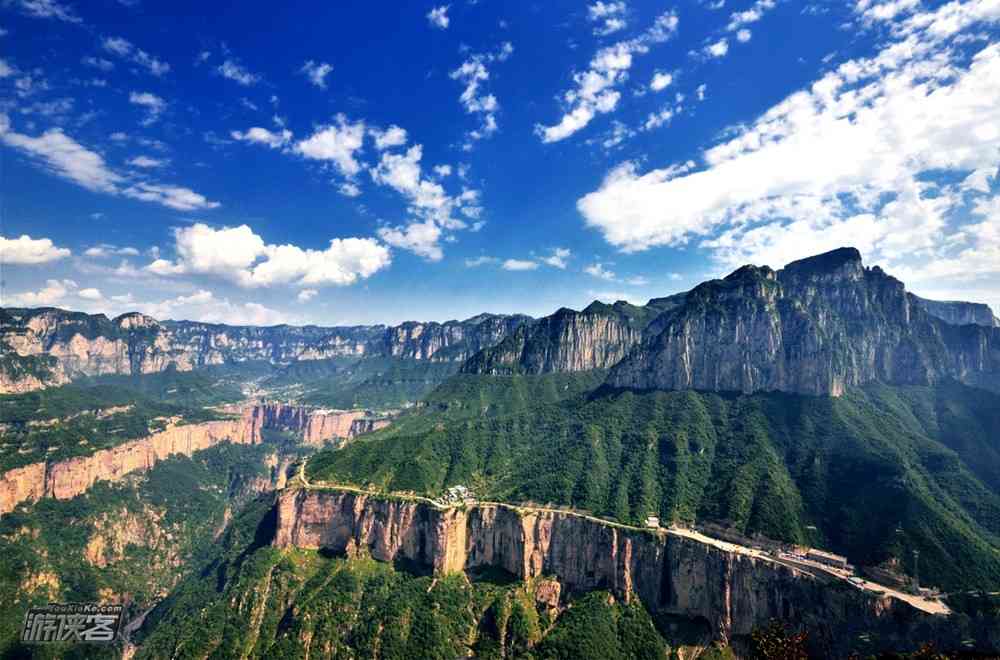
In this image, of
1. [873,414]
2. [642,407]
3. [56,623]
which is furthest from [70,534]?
[873,414]

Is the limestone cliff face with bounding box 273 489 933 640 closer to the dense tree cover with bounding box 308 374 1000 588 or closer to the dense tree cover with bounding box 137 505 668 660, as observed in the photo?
the dense tree cover with bounding box 137 505 668 660

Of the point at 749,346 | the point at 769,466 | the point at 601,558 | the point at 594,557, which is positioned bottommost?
the point at 594,557

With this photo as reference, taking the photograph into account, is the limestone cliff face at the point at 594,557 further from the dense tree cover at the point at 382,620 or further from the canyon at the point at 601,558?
the dense tree cover at the point at 382,620

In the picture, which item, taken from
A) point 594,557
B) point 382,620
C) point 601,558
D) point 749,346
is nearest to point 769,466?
point 601,558

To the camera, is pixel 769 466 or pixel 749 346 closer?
pixel 769 466

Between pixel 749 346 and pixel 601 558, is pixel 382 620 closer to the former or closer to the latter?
pixel 601 558

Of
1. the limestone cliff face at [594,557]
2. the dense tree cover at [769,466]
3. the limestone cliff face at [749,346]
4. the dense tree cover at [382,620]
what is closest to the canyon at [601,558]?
the limestone cliff face at [594,557]
